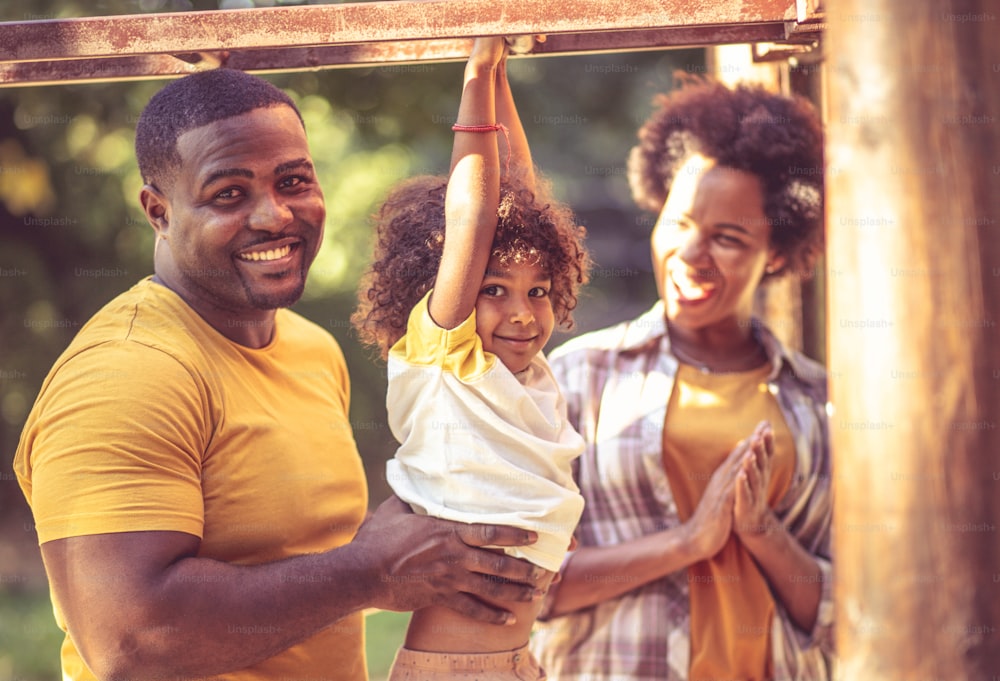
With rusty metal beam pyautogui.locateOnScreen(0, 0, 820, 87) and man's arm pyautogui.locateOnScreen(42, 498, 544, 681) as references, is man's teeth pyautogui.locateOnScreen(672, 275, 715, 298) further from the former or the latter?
man's arm pyautogui.locateOnScreen(42, 498, 544, 681)

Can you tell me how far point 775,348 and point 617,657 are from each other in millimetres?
1057

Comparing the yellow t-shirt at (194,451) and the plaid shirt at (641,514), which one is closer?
the yellow t-shirt at (194,451)

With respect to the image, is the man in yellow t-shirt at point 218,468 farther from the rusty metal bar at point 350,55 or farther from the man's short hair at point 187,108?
the rusty metal bar at point 350,55

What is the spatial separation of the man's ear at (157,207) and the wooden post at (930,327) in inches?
61.2

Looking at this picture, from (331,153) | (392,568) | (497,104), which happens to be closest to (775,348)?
(497,104)

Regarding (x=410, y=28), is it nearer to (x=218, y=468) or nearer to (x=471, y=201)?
(x=471, y=201)

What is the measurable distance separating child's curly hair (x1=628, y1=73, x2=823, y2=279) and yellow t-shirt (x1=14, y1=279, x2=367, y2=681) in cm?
148

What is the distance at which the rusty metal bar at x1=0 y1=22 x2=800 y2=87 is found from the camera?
238 centimetres

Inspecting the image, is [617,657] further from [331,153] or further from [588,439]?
[331,153]

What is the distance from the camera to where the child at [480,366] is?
218cm

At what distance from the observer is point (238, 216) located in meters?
2.32

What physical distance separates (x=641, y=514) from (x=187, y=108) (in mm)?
1632

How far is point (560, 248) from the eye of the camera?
94.4 inches

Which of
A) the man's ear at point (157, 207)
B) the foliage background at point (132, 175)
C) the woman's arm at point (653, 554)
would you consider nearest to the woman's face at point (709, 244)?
the woman's arm at point (653, 554)
